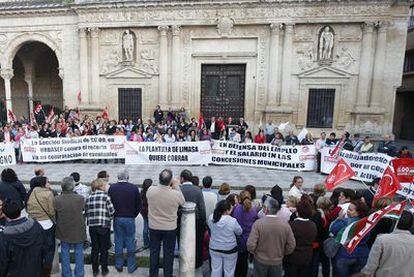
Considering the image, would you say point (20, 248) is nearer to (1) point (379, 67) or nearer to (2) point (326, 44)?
(2) point (326, 44)

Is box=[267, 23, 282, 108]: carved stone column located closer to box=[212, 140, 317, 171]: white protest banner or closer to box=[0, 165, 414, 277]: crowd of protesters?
box=[212, 140, 317, 171]: white protest banner

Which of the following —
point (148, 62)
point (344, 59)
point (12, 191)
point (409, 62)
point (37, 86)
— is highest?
point (409, 62)

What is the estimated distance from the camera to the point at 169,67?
61.6 feet

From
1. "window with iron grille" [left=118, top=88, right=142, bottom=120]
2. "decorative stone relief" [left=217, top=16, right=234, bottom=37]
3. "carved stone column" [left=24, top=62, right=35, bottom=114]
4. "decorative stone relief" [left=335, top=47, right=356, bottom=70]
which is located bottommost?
"window with iron grille" [left=118, top=88, right=142, bottom=120]

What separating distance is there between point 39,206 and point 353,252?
467cm

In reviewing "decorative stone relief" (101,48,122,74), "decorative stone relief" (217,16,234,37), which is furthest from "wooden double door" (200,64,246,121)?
"decorative stone relief" (101,48,122,74)

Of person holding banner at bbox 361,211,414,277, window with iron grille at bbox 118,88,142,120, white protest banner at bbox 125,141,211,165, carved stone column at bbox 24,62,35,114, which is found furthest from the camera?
carved stone column at bbox 24,62,35,114

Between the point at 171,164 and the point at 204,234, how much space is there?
22.7 feet

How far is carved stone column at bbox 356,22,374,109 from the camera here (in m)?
16.9

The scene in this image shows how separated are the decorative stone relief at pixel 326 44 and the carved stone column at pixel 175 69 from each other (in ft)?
27.0

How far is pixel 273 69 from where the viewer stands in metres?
17.8

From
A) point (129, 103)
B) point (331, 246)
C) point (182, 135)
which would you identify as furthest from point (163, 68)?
point (331, 246)

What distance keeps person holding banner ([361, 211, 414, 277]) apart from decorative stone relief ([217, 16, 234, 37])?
16138 millimetres

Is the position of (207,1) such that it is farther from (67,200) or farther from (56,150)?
(67,200)
